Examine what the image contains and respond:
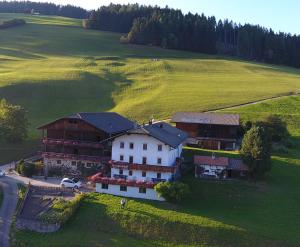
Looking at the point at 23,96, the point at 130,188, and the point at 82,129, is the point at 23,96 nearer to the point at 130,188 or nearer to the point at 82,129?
the point at 82,129

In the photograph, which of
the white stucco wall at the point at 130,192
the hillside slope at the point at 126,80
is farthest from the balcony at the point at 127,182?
the hillside slope at the point at 126,80

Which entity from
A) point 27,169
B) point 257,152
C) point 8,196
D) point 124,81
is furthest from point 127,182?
point 124,81

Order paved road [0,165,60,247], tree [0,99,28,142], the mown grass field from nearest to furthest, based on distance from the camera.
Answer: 1. the mown grass field
2. paved road [0,165,60,247]
3. tree [0,99,28,142]

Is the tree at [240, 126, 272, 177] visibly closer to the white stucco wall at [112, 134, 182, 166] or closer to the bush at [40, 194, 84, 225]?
the white stucco wall at [112, 134, 182, 166]

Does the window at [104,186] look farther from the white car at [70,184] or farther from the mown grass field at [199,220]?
the white car at [70,184]

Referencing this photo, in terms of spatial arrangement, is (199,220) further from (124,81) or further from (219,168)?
(124,81)

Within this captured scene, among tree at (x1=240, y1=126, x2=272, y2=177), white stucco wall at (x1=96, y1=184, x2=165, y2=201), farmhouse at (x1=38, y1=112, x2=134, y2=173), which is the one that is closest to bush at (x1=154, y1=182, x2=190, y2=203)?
white stucco wall at (x1=96, y1=184, x2=165, y2=201)
